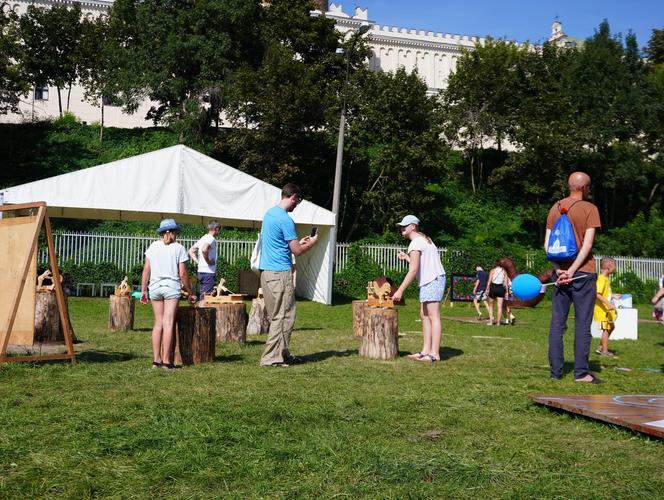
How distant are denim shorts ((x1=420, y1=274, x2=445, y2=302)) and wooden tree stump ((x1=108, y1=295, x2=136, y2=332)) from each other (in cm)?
605

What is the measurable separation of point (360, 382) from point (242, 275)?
642 inches

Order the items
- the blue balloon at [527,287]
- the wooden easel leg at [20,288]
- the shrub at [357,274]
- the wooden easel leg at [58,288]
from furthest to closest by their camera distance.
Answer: the shrub at [357,274] < the blue balloon at [527,287] < the wooden easel leg at [58,288] < the wooden easel leg at [20,288]

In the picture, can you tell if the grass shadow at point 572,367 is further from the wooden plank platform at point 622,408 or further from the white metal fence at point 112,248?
the white metal fence at point 112,248

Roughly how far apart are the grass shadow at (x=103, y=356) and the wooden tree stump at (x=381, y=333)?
117 inches

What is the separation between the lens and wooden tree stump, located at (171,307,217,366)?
882cm

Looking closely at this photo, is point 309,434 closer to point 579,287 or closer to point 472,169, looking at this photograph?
point 579,287

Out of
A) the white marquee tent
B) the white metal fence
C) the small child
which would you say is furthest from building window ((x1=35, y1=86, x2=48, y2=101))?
the small child

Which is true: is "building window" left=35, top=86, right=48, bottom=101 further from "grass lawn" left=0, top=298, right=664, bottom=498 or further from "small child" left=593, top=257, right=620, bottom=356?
"small child" left=593, top=257, right=620, bottom=356

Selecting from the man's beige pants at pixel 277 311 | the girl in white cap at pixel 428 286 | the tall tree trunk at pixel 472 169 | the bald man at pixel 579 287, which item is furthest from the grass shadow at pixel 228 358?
the tall tree trunk at pixel 472 169

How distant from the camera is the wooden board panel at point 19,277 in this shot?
318 inches

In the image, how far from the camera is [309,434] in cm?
495

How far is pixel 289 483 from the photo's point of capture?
390 centimetres

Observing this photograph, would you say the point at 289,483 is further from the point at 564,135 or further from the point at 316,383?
the point at 564,135

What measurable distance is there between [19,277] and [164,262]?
4.97ft
